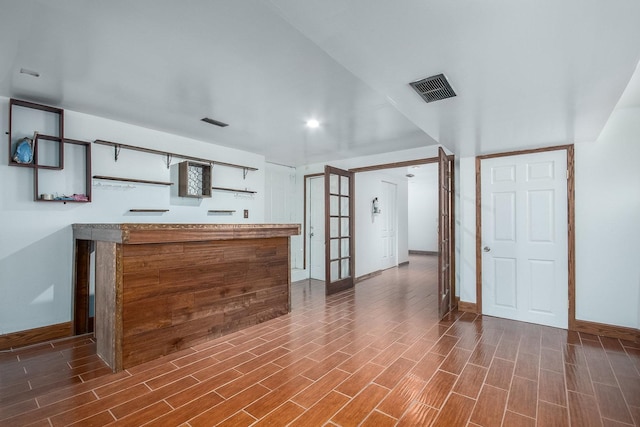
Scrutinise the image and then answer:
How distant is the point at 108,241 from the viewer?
249 cm

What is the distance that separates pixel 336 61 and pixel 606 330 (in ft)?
12.6

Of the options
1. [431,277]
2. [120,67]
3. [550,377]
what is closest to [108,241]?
[120,67]

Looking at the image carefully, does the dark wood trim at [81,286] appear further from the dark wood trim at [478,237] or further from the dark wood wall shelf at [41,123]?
the dark wood trim at [478,237]

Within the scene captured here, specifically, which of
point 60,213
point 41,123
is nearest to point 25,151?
point 41,123

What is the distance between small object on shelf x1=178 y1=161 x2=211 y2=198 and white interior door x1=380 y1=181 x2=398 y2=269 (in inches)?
159

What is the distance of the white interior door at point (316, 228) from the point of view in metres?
5.99

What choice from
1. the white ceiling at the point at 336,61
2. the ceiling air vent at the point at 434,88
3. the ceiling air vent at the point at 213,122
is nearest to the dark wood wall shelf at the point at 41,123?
the white ceiling at the point at 336,61

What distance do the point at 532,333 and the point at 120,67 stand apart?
15.3 feet

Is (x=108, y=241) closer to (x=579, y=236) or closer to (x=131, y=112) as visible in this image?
(x=131, y=112)

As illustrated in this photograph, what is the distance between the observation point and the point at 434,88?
2.02m

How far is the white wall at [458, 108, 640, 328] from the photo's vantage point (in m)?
3.04

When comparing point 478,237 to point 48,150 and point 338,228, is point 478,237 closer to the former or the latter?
point 338,228

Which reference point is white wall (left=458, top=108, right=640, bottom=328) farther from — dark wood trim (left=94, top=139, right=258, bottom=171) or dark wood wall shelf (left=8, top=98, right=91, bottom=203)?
dark wood wall shelf (left=8, top=98, right=91, bottom=203)

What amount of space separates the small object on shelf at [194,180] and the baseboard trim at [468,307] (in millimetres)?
3826
